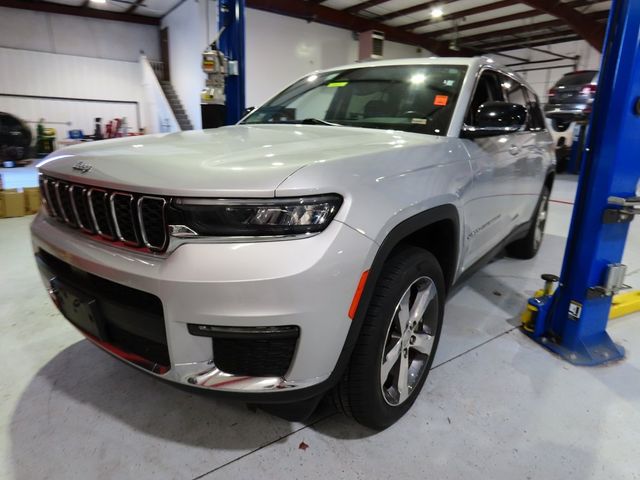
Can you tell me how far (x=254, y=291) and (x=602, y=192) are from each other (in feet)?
6.24

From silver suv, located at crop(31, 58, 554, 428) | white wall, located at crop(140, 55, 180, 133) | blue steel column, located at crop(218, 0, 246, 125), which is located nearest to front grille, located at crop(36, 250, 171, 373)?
silver suv, located at crop(31, 58, 554, 428)

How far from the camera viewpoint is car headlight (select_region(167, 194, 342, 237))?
1184 millimetres

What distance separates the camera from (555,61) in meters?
16.8

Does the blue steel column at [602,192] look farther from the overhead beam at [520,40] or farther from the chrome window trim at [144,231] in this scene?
the overhead beam at [520,40]

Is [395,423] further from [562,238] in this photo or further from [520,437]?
[562,238]

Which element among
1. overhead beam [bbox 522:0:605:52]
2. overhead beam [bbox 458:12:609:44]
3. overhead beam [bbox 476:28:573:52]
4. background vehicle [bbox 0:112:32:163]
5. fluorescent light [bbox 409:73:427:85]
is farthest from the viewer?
overhead beam [bbox 476:28:573:52]

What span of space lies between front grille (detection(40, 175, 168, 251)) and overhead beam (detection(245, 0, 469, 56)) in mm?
11995

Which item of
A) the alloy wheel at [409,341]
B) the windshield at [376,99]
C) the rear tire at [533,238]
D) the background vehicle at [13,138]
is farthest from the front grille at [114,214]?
the background vehicle at [13,138]

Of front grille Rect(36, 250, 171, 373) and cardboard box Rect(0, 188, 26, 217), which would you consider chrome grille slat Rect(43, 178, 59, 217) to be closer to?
front grille Rect(36, 250, 171, 373)

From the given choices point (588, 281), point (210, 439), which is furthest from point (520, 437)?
point (210, 439)

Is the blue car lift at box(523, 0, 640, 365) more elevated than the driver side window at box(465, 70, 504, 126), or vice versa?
the driver side window at box(465, 70, 504, 126)

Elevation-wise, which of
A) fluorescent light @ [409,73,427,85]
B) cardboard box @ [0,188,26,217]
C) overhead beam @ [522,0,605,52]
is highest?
overhead beam @ [522,0,605,52]

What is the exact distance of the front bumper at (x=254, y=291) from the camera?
115 centimetres

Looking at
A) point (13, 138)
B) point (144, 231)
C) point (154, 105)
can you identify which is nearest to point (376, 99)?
point (144, 231)
